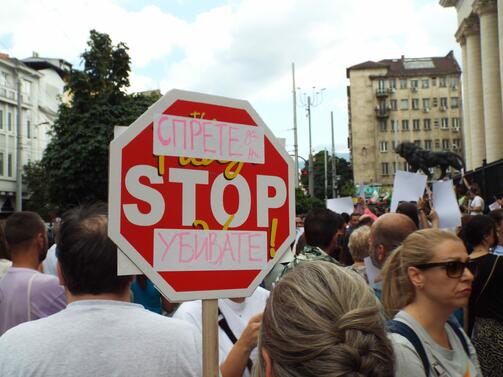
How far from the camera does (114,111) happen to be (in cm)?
3841

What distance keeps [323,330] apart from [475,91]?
37.1 m

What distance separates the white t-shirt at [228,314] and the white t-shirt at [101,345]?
0.68 meters

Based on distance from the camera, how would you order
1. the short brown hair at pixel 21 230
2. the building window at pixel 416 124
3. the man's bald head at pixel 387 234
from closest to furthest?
the man's bald head at pixel 387 234
the short brown hair at pixel 21 230
the building window at pixel 416 124

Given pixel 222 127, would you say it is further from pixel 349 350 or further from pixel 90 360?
pixel 349 350

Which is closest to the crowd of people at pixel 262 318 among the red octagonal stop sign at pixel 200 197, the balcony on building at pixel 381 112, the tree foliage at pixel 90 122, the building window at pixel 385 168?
the red octagonal stop sign at pixel 200 197

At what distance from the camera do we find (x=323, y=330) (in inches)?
59.6

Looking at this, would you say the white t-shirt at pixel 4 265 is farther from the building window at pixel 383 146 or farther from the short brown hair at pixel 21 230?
the building window at pixel 383 146

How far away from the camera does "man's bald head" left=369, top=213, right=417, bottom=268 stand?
4.16 m

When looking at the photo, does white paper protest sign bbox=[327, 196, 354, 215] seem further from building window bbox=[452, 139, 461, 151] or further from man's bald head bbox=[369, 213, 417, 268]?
building window bbox=[452, 139, 461, 151]

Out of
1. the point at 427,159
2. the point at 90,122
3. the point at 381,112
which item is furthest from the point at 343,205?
the point at 381,112

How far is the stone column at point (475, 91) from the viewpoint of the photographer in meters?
35.6

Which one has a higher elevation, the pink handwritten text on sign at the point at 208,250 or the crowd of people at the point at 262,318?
the pink handwritten text on sign at the point at 208,250

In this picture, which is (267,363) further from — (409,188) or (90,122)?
(90,122)

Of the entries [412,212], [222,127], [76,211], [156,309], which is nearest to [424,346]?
[222,127]
